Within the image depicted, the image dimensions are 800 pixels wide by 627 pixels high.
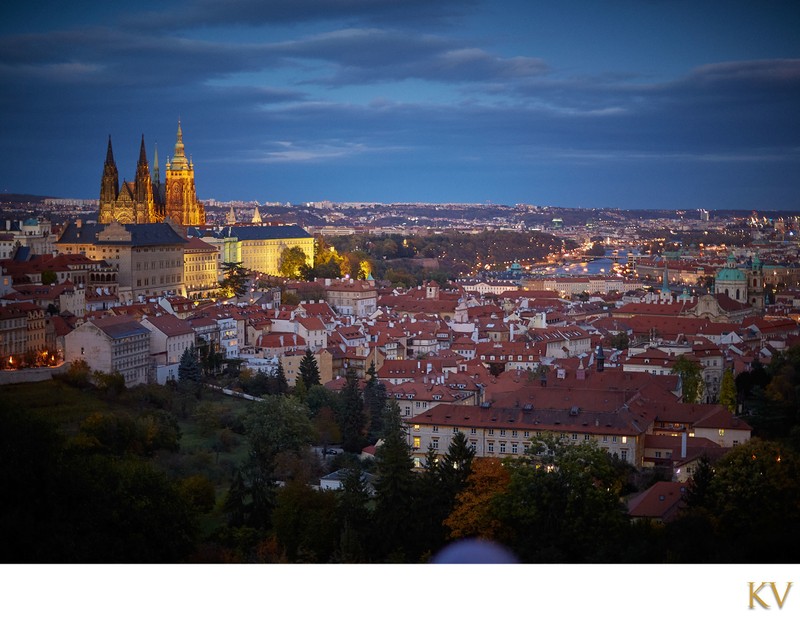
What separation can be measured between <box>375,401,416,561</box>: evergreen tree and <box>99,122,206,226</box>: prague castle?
19088 mm

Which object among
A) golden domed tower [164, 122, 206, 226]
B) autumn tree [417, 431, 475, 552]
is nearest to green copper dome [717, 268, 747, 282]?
golden domed tower [164, 122, 206, 226]

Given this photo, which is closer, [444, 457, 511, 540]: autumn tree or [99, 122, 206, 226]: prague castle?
[444, 457, 511, 540]: autumn tree

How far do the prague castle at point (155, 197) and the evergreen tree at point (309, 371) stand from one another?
34.1ft

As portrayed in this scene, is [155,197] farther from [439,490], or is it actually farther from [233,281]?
[439,490]

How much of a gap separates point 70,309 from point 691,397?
9136 millimetres

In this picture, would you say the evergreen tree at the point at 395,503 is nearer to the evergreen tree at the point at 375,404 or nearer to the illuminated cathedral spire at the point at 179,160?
the evergreen tree at the point at 375,404

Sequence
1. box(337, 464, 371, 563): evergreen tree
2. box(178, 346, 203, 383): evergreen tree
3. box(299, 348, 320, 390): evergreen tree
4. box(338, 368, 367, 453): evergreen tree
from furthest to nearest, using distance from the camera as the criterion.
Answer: box(299, 348, 320, 390): evergreen tree < box(178, 346, 203, 383): evergreen tree < box(338, 368, 367, 453): evergreen tree < box(337, 464, 371, 563): evergreen tree

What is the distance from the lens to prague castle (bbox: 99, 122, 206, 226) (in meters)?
27.6

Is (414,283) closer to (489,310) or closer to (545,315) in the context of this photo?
(489,310)

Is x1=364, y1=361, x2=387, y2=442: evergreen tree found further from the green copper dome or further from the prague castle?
the prague castle

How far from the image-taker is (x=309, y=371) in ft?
55.4

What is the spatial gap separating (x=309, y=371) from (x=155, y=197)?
1691 centimetres

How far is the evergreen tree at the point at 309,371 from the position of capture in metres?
16.7

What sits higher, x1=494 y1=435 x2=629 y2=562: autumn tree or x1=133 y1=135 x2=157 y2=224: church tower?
x1=133 y1=135 x2=157 y2=224: church tower
